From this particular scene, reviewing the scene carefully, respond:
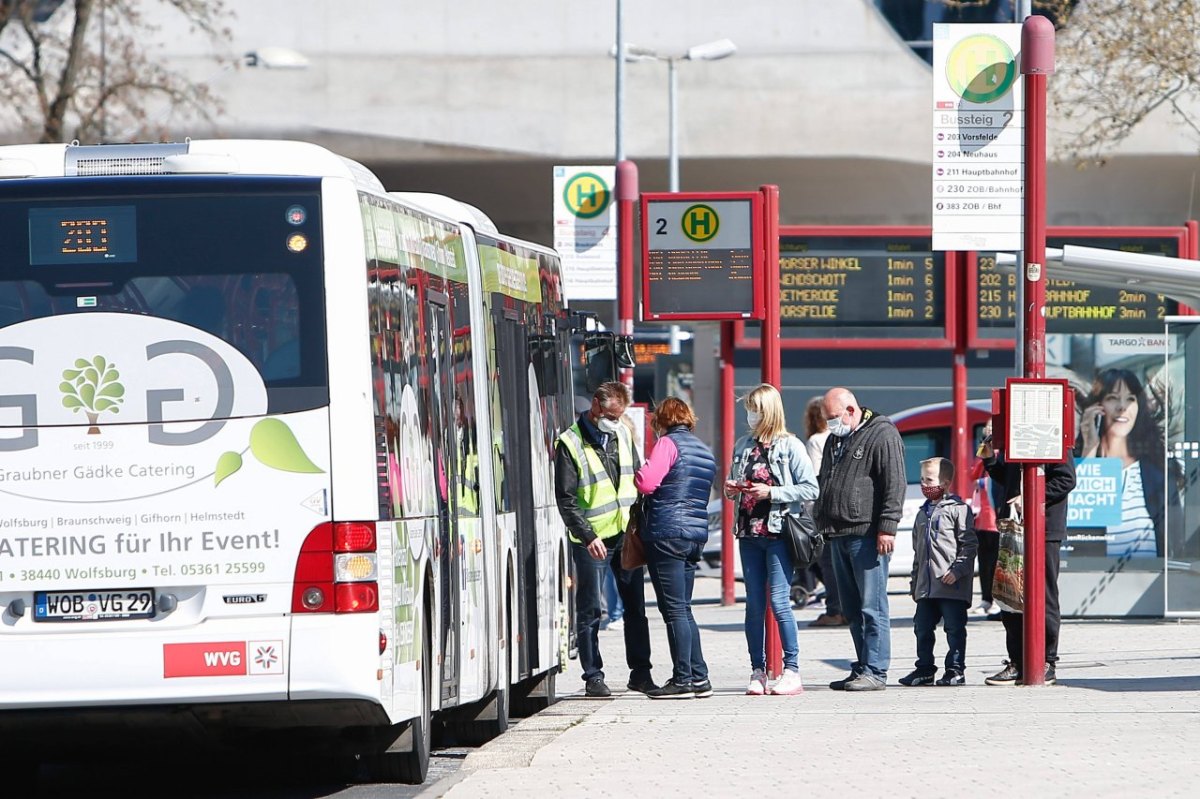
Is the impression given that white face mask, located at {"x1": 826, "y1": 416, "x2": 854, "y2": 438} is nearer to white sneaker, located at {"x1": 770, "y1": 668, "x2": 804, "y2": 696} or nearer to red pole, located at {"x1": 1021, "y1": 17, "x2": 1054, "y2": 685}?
red pole, located at {"x1": 1021, "y1": 17, "x2": 1054, "y2": 685}

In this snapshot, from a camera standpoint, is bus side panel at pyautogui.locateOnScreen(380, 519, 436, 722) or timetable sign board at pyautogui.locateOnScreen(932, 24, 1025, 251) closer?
bus side panel at pyautogui.locateOnScreen(380, 519, 436, 722)

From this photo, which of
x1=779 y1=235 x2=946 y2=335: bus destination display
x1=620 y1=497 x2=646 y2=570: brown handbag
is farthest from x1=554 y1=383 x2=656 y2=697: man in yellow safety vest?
x1=779 y1=235 x2=946 y2=335: bus destination display

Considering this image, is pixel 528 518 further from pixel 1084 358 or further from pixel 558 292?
pixel 1084 358

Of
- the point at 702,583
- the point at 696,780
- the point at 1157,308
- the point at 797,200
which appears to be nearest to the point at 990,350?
the point at 1157,308

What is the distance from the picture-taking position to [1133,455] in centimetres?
1859

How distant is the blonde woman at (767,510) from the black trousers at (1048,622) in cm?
135

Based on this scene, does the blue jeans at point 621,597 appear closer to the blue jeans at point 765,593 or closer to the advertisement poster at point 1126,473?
the blue jeans at point 765,593

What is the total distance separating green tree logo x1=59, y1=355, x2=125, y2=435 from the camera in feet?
27.2

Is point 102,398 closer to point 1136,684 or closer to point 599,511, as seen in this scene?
point 599,511

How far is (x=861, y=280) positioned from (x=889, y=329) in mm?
719

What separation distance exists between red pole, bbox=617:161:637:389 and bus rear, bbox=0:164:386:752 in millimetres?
12480

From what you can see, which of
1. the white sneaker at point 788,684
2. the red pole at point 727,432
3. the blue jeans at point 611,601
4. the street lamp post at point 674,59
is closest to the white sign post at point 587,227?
the red pole at point 727,432

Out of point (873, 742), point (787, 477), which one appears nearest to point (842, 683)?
point (787, 477)

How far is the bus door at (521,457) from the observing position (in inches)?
471
